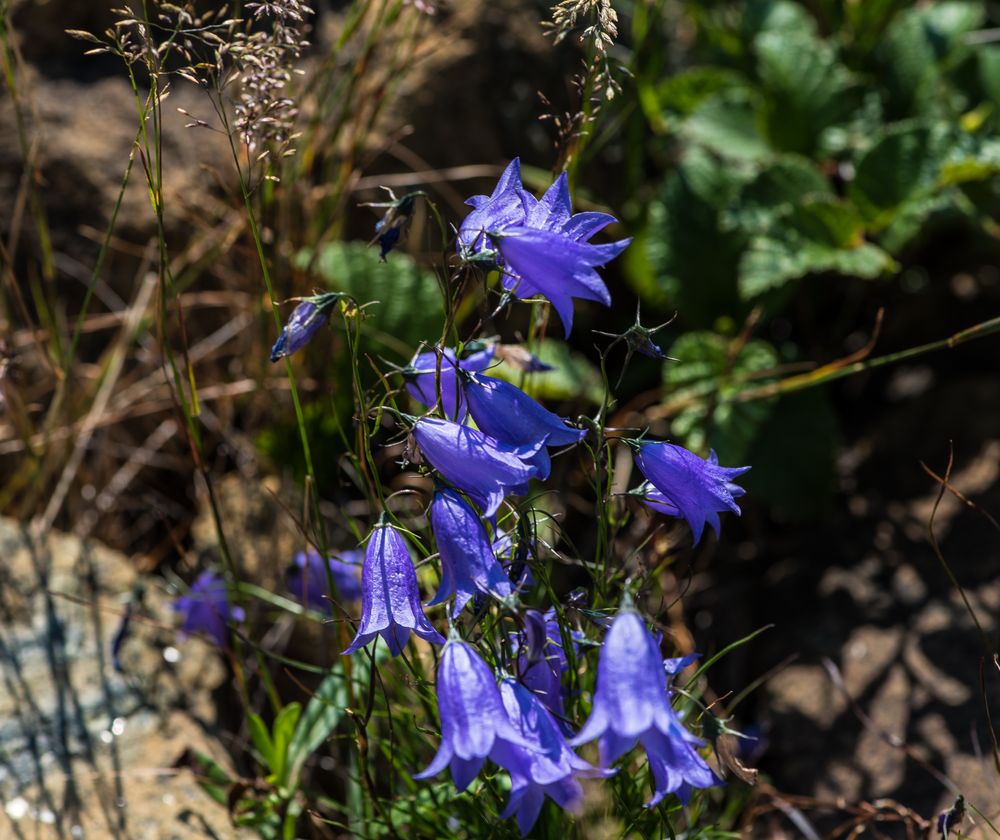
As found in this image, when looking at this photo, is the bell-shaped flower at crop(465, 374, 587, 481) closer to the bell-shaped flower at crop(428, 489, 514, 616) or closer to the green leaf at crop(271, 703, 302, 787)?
the bell-shaped flower at crop(428, 489, 514, 616)

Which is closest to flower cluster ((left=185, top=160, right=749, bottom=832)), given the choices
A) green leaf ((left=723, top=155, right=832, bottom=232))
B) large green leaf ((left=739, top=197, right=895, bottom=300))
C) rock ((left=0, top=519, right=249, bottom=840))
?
rock ((left=0, top=519, right=249, bottom=840))

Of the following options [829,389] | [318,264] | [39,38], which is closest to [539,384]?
[318,264]

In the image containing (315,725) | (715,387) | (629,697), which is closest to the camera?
(629,697)

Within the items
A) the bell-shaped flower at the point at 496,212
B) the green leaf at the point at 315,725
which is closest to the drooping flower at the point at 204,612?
the green leaf at the point at 315,725

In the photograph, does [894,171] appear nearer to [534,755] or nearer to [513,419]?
[513,419]

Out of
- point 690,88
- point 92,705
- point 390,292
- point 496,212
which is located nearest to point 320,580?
point 92,705

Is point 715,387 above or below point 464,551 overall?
below
